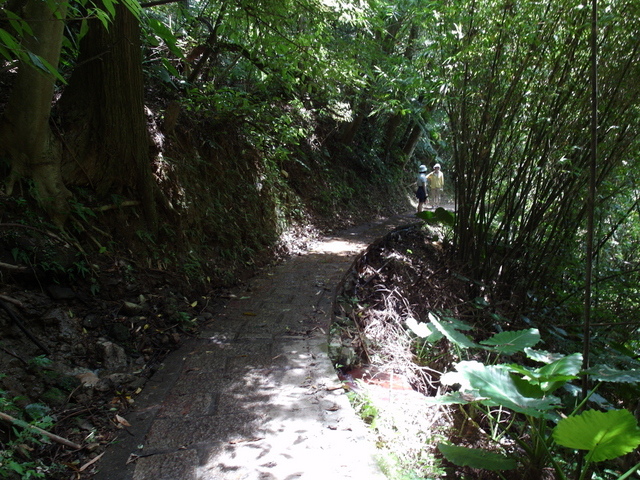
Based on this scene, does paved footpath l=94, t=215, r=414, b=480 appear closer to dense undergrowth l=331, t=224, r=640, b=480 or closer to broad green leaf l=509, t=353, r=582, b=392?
dense undergrowth l=331, t=224, r=640, b=480

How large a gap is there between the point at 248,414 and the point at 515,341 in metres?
1.75

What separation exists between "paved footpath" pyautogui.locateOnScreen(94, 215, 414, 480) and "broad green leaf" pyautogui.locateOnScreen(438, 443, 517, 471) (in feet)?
1.26

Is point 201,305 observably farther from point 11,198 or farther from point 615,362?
point 615,362

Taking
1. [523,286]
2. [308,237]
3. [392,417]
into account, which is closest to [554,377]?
[392,417]

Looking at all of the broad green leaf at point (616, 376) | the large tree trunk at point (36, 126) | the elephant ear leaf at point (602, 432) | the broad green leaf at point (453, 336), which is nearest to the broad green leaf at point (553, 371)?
the broad green leaf at point (616, 376)

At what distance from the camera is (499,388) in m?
1.96

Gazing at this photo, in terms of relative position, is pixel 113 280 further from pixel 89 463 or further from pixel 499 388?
pixel 499 388

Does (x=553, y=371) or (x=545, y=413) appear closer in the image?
(x=545, y=413)

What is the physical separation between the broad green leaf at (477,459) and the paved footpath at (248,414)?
0.38m

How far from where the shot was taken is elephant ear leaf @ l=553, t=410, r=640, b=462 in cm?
158

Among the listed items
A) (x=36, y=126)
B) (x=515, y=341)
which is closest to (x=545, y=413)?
(x=515, y=341)

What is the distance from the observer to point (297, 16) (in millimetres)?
4801

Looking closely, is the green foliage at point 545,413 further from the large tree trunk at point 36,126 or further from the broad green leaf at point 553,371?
the large tree trunk at point 36,126

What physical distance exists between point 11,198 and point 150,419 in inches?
75.5
